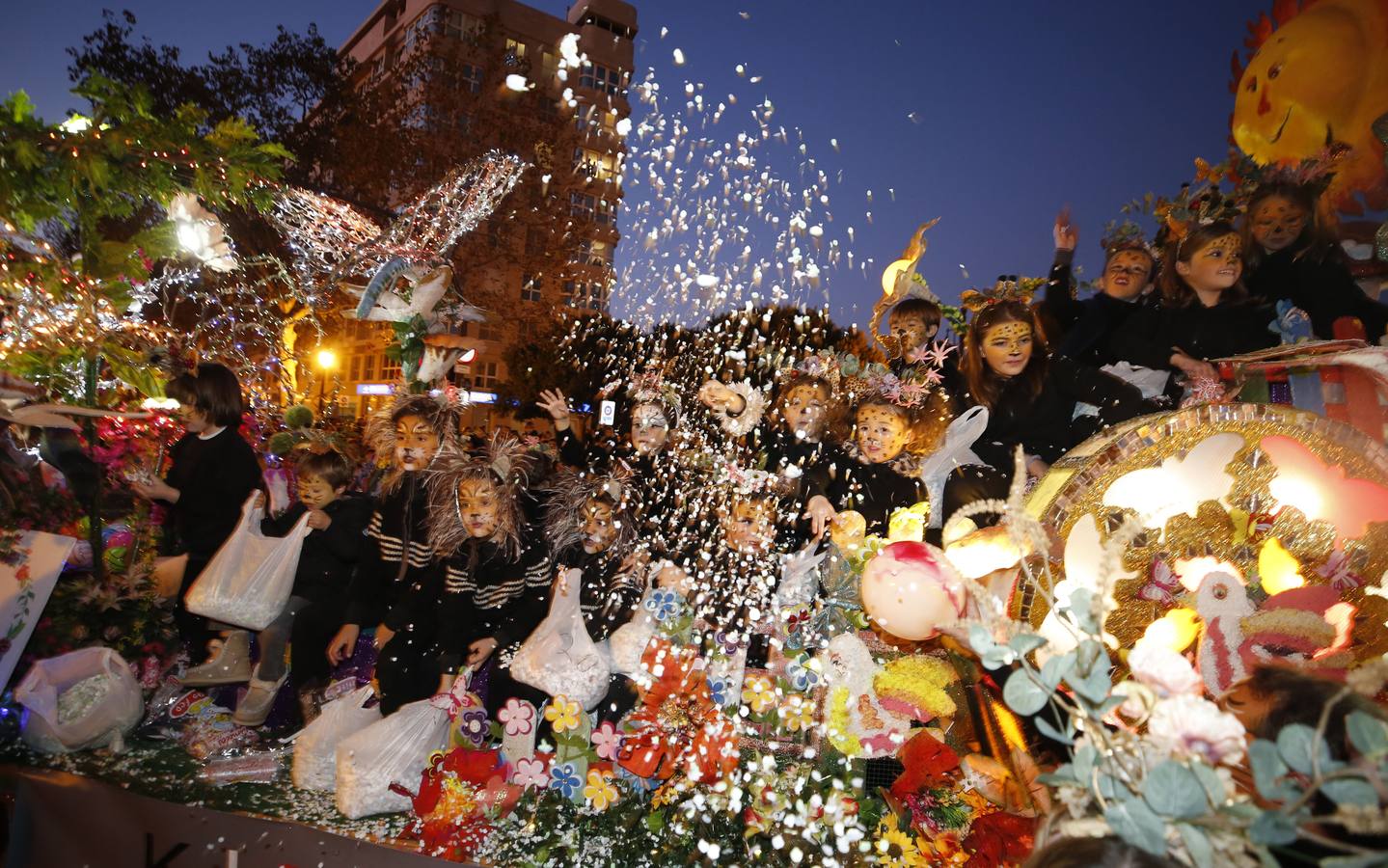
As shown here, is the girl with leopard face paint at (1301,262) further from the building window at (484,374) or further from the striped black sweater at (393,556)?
the building window at (484,374)

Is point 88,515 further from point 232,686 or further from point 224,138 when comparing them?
point 224,138

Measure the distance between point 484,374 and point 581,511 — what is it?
28.3 metres

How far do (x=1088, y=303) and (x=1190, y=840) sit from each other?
396cm

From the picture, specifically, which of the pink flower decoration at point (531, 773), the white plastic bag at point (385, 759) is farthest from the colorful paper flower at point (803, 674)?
the white plastic bag at point (385, 759)

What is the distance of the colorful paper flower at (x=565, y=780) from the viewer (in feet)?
11.2

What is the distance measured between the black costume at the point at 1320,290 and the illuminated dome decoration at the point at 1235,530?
1.47 metres

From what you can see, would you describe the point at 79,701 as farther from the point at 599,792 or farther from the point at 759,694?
the point at 759,694

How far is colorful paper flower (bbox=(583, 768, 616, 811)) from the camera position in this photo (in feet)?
10.7

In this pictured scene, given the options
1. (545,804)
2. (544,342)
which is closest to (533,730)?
(545,804)

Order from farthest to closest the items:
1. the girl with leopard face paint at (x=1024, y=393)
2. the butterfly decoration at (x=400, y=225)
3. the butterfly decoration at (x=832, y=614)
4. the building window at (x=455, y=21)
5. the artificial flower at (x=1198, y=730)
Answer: the building window at (x=455, y=21) → the butterfly decoration at (x=400, y=225) → the girl with leopard face paint at (x=1024, y=393) → the butterfly decoration at (x=832, y=614) → the artificial flower at (x=1198, y=730)

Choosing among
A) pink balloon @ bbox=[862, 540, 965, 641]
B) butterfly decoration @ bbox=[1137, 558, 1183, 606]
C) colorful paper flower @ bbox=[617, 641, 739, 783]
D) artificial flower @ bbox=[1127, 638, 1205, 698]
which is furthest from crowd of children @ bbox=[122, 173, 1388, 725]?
artificial flower @ bbox=[1127, 638, 1205, 698]

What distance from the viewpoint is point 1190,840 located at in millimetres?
1118

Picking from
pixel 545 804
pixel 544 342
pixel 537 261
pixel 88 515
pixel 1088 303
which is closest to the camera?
pixel 545 804

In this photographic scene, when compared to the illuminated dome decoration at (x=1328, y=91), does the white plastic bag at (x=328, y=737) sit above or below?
below
